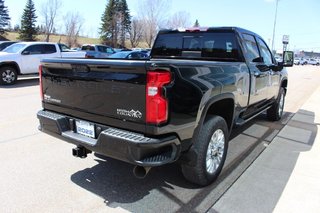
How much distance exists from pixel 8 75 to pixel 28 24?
48291 millimetres

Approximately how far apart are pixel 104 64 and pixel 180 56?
245 centimetres

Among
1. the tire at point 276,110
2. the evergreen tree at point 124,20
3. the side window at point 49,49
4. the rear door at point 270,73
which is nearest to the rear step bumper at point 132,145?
the rear door at point 270,73

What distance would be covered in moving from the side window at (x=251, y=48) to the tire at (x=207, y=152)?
1723 mm

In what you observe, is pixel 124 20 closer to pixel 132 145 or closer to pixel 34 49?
pixel 34 49

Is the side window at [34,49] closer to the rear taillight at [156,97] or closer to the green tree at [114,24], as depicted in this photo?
the rear taillight at [156,97]

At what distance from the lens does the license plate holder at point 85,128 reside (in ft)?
11.2

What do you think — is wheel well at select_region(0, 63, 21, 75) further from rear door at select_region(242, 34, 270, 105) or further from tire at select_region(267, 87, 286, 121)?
rear door at select_region(242, 34, 270, 105)

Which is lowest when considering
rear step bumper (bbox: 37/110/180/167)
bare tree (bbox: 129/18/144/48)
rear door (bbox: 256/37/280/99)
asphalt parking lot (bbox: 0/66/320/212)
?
asphalt parking lot (bbox: 0/66/320/212)

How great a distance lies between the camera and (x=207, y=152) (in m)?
3.70

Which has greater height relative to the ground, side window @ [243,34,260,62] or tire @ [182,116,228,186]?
side window @ [243,34,260,62]

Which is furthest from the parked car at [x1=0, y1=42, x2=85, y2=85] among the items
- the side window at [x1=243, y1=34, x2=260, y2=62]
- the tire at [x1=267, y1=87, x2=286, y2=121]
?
the side window at [x1=243, y1=34, x2=260, y2=62]

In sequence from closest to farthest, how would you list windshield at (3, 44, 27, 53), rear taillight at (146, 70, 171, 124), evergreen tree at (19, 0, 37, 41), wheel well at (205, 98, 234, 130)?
rear taillight at (146, 70, 171, 124) → wheel well at (205, 98, 234, 130) → windshield at (3, 44, 27, 53) → evergreen tree at (19, 0, 37, 41)

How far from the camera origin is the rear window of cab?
5.00m

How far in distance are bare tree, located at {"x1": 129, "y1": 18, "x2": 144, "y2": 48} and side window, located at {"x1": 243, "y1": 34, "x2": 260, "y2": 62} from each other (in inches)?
2177
